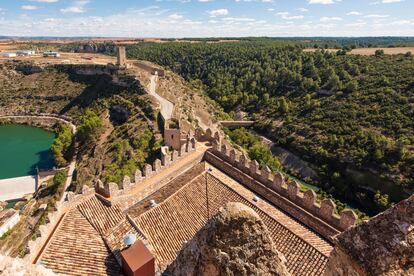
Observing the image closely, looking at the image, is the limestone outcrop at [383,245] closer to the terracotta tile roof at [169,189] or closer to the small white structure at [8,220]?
the terracotta tile roof at [169,189]

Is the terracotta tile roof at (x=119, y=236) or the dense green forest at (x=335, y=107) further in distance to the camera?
the dense green forest at (x=335, y=107)

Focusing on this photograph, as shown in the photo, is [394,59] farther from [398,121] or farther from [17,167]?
[17,167]

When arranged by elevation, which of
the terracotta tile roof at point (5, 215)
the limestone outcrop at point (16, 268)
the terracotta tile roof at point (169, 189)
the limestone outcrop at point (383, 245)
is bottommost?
the terracotta tile roof at point (5, 215)

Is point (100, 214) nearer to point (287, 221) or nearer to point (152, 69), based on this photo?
point (287, 221)

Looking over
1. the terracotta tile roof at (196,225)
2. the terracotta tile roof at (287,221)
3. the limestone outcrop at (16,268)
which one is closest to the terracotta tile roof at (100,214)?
the terracotta tile roof at (196,225)

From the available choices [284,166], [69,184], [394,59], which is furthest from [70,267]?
[394,59]
